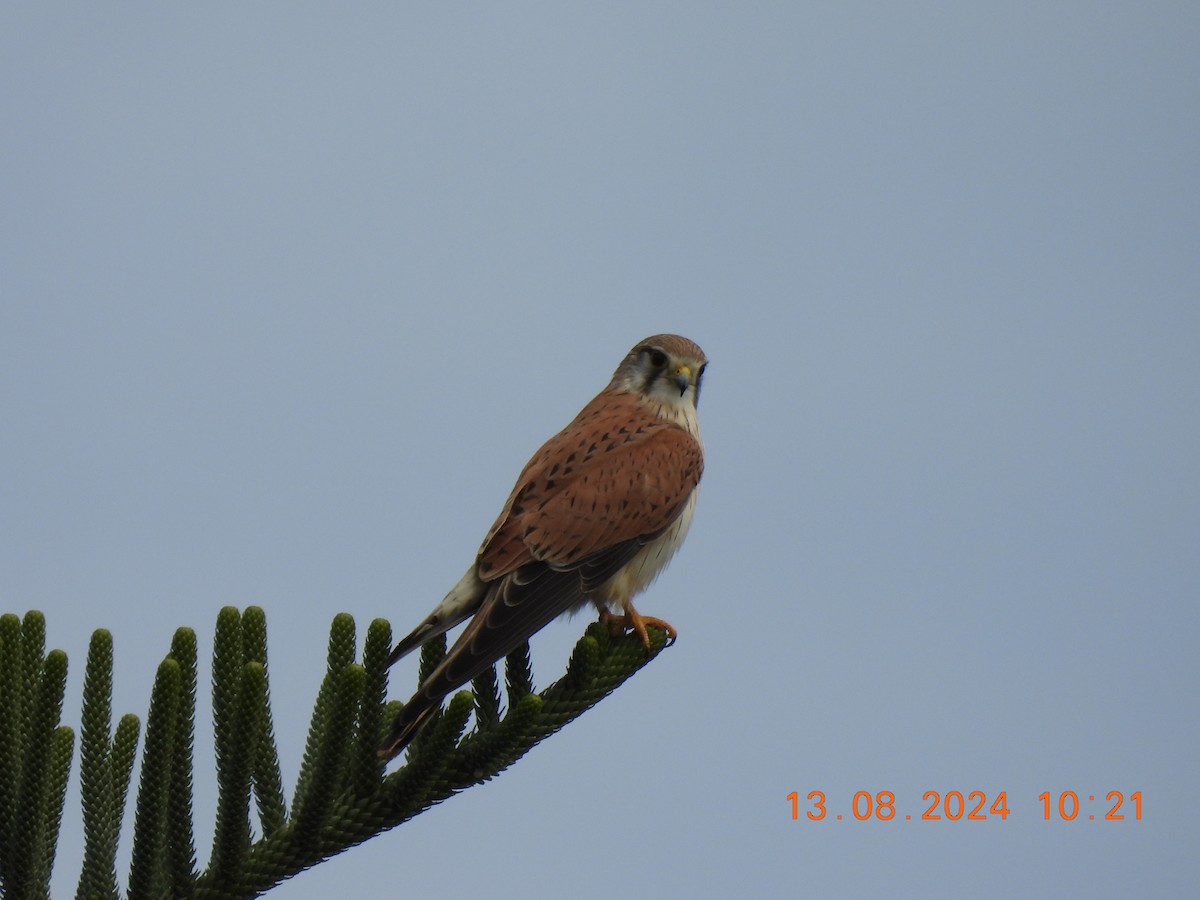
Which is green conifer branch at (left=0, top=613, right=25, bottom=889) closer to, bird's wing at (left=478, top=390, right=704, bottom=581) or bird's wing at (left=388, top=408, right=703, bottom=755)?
bird's wing at (left=388, top=408, right=703, bottom=755)

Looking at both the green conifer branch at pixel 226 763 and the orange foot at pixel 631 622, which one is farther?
the orange foot at pixel 631 622

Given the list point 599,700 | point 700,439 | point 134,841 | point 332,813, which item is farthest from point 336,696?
point 700,439

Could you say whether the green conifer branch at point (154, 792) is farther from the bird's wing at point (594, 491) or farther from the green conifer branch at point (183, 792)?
the bird's wing at point (594, 491)

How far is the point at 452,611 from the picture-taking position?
4773 millimetres

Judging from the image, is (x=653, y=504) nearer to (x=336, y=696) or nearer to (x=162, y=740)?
(x=336, y=696)

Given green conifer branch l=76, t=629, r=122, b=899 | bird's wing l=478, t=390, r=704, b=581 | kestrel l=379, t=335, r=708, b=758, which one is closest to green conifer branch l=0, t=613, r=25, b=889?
green conifer branch l=76, t=629, r=122, b=899

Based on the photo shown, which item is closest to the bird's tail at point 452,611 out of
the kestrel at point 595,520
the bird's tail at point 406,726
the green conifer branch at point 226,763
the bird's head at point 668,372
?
the kestrel at point 595,520

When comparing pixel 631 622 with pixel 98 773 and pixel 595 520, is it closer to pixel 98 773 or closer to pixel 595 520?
pixel 595 520

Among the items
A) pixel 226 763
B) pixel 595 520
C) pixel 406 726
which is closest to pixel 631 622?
pixel 595 520

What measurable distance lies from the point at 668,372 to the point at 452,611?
6.17ft

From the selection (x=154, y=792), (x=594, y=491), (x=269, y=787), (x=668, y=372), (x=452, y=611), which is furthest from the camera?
(x=668, y=372)

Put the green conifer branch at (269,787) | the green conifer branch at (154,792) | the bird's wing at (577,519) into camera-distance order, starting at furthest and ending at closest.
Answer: the bird's wing at (577,519) → the green conifer branch at (269,787) → the green conifer branch at (154,792)

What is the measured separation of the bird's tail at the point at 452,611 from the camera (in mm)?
4379

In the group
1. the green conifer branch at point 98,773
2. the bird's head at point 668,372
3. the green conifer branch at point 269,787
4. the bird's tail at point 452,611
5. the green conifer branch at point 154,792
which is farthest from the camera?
the bird's head at point 668,372
